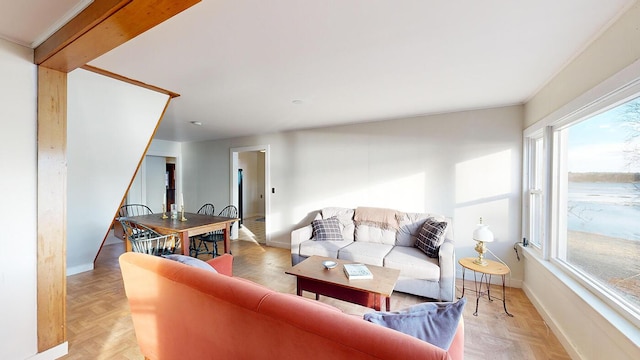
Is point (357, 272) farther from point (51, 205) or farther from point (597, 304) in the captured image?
point (51, 205)

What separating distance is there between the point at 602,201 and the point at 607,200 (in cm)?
6

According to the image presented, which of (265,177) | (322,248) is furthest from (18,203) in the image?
(265,177)

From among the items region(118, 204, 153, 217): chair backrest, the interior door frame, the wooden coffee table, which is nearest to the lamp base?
the wooden coffee table

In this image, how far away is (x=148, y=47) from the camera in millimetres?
1812

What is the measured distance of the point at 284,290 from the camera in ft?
9.91

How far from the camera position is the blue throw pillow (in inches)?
38.6

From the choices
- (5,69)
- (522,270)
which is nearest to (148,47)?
(5,69)

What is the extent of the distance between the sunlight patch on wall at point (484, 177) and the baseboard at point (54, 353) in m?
4.33

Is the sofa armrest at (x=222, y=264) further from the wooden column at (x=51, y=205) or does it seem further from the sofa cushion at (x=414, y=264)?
the sofa cushion at (x=414, y=264)

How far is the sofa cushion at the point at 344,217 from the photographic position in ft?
12.3

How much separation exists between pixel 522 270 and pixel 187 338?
3.71 meters

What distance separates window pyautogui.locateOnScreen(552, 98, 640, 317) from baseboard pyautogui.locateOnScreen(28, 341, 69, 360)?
3.83 m

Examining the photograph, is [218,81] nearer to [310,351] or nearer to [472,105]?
[310,351]

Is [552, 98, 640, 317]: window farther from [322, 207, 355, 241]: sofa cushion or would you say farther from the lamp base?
[322, 207, 355, 241]: sofa cushion
